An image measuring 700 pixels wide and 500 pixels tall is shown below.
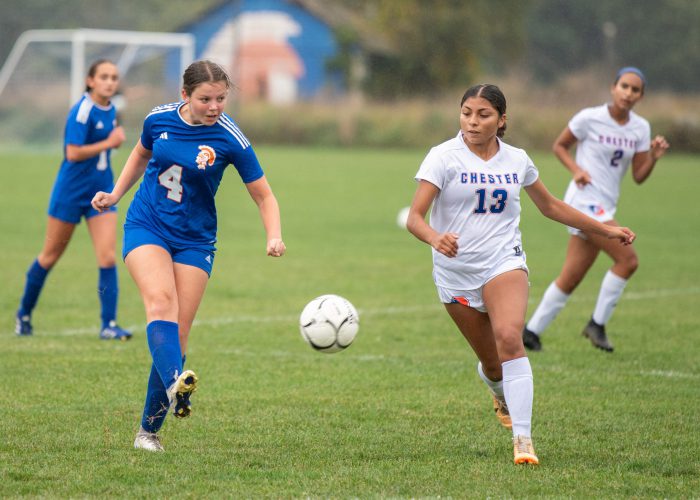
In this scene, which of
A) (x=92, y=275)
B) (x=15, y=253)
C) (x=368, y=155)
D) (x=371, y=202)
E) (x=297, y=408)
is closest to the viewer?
(x=297, y=408)

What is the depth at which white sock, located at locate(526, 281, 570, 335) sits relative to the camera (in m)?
9.12

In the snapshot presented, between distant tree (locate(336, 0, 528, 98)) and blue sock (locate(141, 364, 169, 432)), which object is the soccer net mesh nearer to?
distant tree (locate(336, 0, 528, 98))

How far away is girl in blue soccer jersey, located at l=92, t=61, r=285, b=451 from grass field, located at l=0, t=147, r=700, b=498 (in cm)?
62

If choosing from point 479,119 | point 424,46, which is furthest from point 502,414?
point 424,46

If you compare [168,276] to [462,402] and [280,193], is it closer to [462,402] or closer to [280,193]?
[462,402]

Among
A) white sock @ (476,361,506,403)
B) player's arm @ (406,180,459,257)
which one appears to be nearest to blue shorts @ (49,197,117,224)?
white sock @ (476,361,506,403)

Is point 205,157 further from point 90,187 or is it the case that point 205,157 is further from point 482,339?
point 90,187

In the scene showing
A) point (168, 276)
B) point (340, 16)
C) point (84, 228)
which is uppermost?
point (340, 16)

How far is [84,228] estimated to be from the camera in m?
18.3

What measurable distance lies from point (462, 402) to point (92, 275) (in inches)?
284

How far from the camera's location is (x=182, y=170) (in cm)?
559

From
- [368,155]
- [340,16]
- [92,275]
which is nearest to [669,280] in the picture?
[92,275]

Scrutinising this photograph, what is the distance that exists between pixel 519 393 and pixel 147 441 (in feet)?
6.48

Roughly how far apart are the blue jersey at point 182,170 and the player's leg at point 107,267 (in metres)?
3.56
